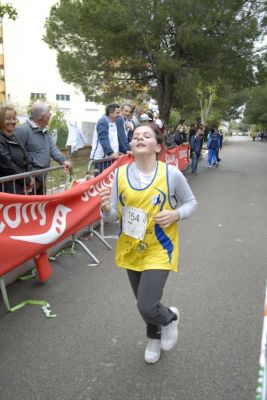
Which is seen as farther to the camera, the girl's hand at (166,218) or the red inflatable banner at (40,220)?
the red inflatable banner at (40,220)

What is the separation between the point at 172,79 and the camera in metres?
19.5

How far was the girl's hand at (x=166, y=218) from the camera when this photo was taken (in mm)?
2740

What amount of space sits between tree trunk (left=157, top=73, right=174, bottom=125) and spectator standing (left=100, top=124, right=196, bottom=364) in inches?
674

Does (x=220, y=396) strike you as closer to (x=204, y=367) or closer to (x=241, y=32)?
(x=204, y=367)

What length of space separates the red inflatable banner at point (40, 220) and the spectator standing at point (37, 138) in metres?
0.62

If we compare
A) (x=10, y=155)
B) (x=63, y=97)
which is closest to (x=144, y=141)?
(x=10, y=155)

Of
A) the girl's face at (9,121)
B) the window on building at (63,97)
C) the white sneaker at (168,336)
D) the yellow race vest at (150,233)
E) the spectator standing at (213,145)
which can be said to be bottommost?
the spectator standing at (213,145)

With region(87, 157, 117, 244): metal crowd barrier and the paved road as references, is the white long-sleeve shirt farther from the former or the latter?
region(87, 157, 117, 244): metal crowd barrier

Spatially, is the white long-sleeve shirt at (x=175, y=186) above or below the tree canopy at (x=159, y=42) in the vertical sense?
below

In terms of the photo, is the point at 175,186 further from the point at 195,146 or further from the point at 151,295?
the point at 195,146

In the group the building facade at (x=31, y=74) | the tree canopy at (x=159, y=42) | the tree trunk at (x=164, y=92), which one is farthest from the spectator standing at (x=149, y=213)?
the building facade at (x=31, y=74)

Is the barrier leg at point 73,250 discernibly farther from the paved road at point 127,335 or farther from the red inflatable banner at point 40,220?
the red inflatable banner at point 40,220

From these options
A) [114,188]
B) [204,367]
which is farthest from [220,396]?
[114,188]

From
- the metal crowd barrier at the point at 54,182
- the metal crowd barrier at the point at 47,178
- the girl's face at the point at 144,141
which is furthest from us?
the metal crowd barrier at the point at 54,182
